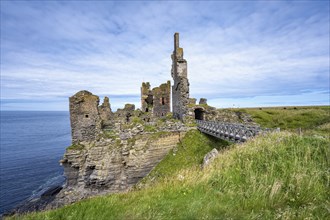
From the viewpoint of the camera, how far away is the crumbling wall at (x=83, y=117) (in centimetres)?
2411

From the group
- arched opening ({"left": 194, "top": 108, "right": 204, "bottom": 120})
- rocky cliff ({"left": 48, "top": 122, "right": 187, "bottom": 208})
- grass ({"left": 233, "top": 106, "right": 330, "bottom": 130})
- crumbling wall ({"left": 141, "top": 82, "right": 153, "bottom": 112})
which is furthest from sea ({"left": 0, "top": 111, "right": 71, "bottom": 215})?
grass ({"left": 233, "top": 106, "right": 330, "bottom": 130})

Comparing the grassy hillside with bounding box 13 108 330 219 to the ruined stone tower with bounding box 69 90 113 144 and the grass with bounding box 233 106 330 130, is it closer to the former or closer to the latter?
the ruined stone tower with bounding box 69 90 113 144

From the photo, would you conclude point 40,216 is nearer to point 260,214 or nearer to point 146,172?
point 260,214

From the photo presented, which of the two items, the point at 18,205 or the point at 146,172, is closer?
the point at 146,172

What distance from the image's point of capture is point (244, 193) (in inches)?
229

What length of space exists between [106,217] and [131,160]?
16.2 m

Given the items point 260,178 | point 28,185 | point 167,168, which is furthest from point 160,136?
point 28,185

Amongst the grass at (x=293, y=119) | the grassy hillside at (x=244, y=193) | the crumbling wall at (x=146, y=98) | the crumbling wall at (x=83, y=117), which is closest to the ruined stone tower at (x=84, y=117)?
the crumbling wall at (x=83, y=117)

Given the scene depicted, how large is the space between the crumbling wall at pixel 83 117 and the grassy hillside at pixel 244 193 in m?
19.3

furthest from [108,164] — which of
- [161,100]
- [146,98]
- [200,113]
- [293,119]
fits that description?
[146,98]

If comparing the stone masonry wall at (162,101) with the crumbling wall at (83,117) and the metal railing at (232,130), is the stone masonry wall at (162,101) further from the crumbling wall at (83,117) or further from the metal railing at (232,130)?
the crumbling wall at (83,117)

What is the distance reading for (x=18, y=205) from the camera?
2323 centimetres

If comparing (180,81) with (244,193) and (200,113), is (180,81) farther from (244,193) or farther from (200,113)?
(244,193)

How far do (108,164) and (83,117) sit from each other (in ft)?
23.5
